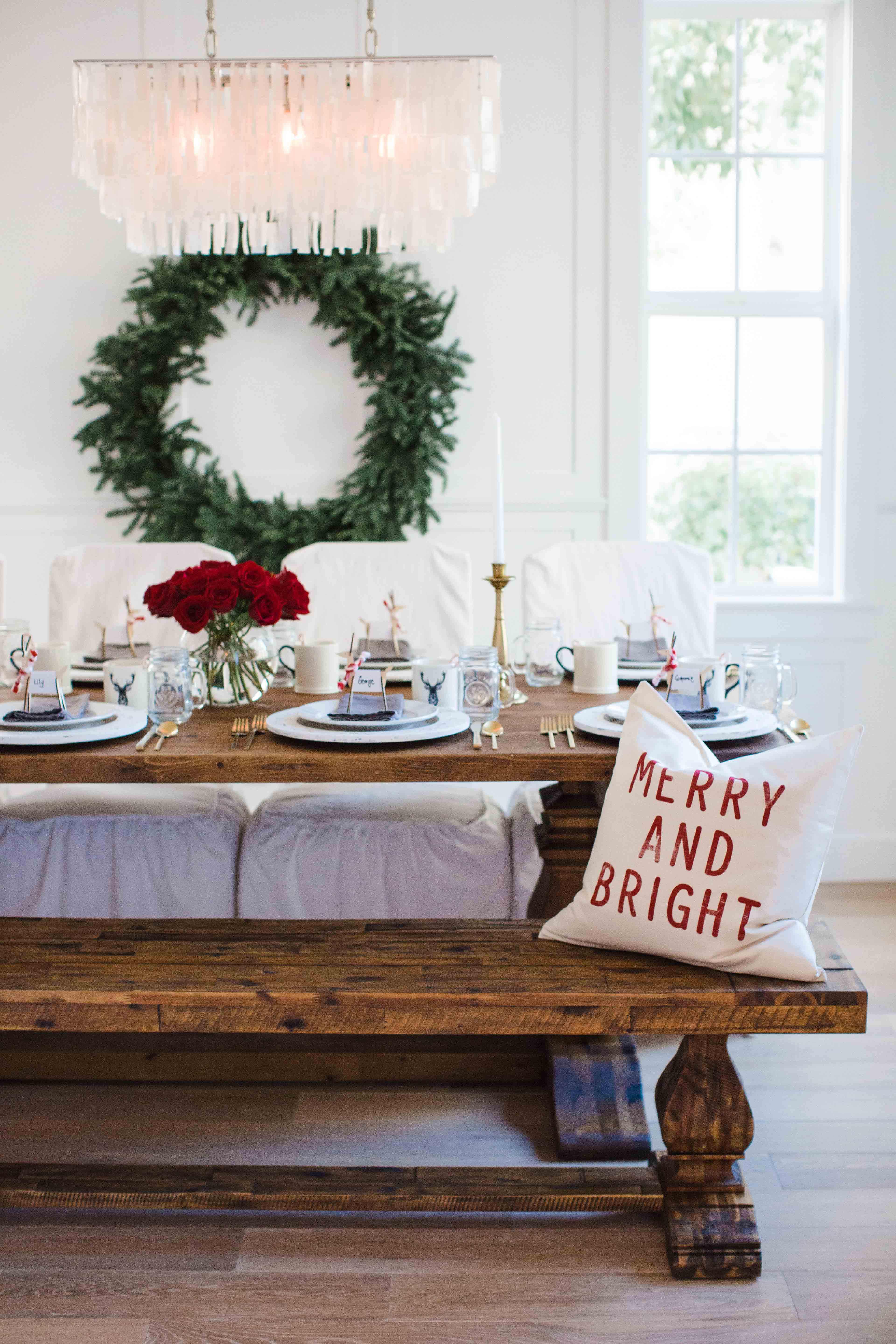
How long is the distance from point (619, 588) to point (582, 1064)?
1.13 meters

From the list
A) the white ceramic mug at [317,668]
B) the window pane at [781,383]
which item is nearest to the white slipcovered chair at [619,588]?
the white ceramic mug at [317,668]

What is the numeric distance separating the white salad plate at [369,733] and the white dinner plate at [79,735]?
22cm

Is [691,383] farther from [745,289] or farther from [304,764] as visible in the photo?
[304,764]

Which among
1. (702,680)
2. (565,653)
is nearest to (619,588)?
(565,653)

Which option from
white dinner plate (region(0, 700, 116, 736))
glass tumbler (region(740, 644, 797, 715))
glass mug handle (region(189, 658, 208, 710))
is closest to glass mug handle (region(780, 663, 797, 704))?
glass tumbler (region(740, 644, 797, 715))

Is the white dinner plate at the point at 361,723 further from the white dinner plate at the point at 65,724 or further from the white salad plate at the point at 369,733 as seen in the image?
the white dinner plate at the point at 65,724

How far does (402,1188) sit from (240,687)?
89 centimetres

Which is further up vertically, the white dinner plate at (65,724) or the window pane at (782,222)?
the window pane at (782,222)

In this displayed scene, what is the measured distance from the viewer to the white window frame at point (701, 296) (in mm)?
3357

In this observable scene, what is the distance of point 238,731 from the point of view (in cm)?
192

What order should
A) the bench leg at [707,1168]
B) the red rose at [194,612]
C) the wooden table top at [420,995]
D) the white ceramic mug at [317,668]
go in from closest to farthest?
the wooden table top at [420,995] → the bench leg at [707,1168] → the red rose at [194,612] → the white ceramic mug at [317,668]

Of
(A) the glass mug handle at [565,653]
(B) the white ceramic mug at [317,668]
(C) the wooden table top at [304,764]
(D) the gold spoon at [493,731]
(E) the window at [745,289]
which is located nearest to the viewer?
(C) the wooden table top at [304,764]

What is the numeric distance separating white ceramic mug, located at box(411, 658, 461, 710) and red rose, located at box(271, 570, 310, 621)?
0.71ft

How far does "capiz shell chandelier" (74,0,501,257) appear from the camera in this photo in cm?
226
